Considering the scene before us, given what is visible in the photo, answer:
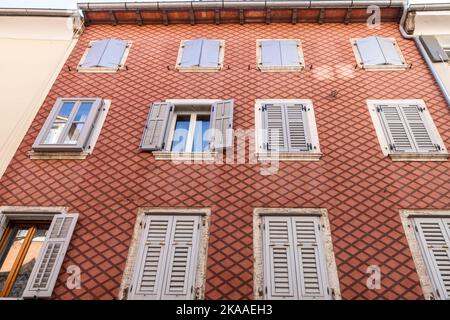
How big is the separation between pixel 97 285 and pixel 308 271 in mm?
3340

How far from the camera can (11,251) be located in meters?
6.98

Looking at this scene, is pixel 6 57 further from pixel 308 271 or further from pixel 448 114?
pixel 448 114

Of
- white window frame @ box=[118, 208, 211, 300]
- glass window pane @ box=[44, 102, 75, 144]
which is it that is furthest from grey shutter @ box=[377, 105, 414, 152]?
glass window pane @ box=[44, 102, 75, 144]

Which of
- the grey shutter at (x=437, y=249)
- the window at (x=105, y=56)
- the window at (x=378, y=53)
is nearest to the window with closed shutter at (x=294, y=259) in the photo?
the grey shutter at (x=437, y=249)

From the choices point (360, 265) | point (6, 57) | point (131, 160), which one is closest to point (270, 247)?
point (360, 265)

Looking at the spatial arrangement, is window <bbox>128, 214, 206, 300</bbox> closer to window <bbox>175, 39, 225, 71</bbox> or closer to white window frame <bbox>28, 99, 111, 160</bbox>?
white window frame <bbox>28, 99, 111, 160</bbox>

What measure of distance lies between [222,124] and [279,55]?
9.46ft

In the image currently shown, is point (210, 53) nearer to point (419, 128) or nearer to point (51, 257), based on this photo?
point (419, 128)

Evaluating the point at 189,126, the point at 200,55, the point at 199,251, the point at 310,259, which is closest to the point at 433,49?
the point at 200,55

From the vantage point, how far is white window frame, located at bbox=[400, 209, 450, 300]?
603cm

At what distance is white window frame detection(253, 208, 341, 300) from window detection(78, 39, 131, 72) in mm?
5540

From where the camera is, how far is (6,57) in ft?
33.8

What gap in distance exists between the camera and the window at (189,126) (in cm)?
826

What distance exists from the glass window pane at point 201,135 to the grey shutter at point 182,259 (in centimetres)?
178
